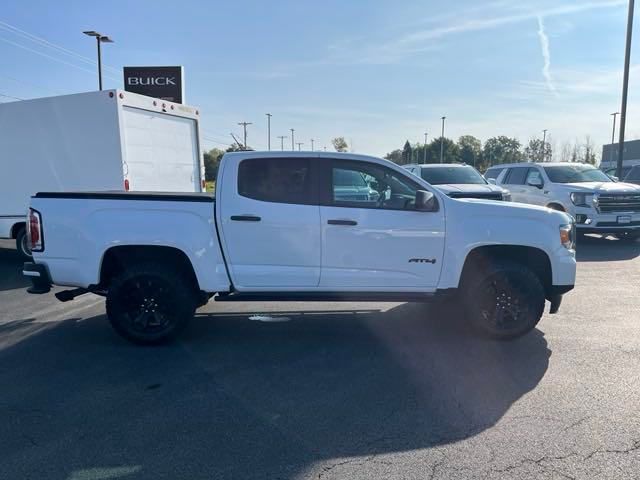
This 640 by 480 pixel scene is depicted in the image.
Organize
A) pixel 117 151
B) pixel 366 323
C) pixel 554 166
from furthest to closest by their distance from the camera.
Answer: pixel 554 166, pixel 117 151, pixel 366 323

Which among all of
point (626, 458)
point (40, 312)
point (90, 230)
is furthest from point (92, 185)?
point (626, 458)

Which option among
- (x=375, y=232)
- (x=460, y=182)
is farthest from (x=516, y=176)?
(x=375, y=232)

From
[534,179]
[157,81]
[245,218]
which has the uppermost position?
[157,81]

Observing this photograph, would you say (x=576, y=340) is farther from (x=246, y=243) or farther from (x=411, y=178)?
(x=246, y=243)

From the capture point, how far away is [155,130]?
9.75 meters

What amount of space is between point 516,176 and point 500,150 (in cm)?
6373

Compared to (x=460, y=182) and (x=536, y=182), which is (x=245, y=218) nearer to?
(x=460, y=182)

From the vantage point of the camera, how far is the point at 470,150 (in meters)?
70.1

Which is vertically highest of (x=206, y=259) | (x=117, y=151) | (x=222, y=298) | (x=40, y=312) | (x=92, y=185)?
Result: (x=117, y=151)

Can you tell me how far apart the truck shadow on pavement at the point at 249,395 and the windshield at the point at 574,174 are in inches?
335

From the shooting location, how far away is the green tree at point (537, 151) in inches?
2540

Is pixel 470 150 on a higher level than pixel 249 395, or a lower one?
higher

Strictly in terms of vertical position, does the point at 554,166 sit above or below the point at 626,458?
above

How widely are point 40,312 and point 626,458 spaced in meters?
6.57
